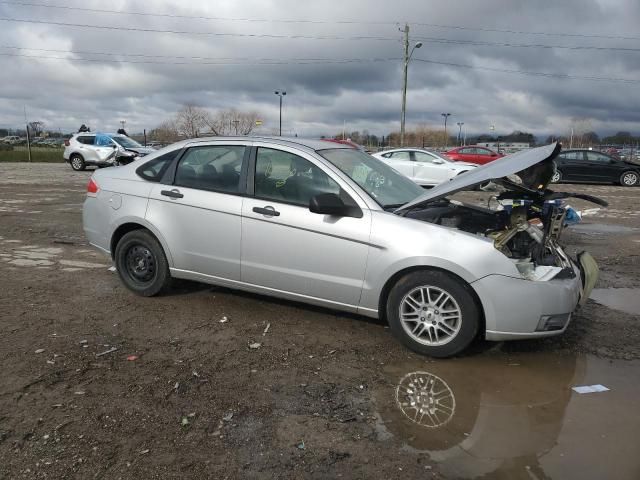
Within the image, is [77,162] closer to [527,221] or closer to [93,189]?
[93,189]

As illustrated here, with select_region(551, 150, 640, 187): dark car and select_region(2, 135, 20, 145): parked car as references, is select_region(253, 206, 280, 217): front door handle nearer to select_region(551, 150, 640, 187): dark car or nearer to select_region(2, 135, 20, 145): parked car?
select_region(551, 150, 640, 187): dark car

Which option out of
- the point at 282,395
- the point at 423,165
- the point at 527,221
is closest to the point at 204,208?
the point at 282,395

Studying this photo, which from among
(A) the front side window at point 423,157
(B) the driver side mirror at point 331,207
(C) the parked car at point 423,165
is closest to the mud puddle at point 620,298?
(B) the driver side mirror at point 331,207

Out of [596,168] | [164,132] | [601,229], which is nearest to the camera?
[601,229]

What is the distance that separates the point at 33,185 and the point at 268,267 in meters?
14.9

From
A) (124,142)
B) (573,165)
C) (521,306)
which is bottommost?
(521,306)

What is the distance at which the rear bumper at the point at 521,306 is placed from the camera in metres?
3.84

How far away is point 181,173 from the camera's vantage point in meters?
5.16

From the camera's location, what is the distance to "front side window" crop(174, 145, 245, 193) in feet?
16.0

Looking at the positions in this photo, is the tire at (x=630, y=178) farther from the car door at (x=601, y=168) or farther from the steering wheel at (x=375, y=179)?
the steering wheel at (x=375, y=179)

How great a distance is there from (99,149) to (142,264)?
20.1 metres

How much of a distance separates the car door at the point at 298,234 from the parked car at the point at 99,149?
1953cm

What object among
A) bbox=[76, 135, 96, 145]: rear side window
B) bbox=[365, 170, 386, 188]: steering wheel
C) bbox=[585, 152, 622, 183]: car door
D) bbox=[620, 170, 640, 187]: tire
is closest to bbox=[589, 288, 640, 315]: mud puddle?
bbox=[365, 170, 386, 188]: steering wheel

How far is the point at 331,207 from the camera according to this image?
4.19 metres
